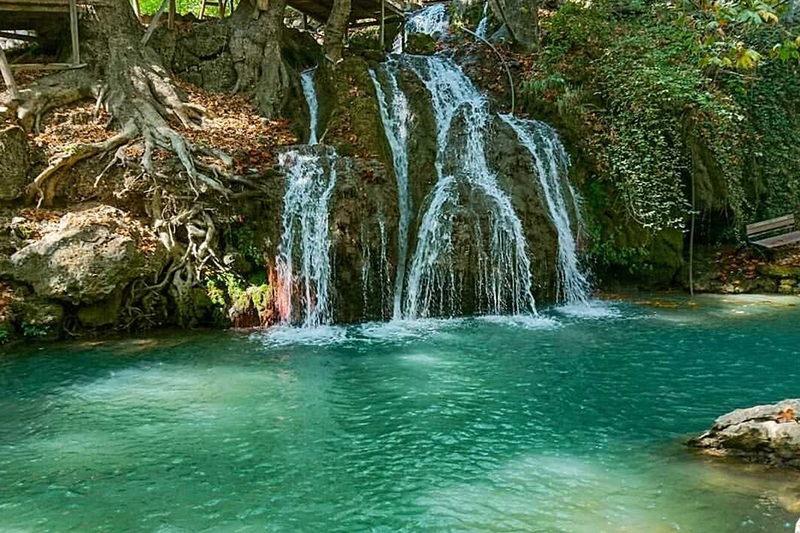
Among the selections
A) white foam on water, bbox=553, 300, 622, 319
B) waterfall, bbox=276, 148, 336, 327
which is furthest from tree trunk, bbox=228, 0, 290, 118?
white foam on water, bbox=553, 300, 622, 319

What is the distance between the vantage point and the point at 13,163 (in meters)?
9.36

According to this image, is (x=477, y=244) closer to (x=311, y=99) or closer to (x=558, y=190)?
(x=558, y=190)

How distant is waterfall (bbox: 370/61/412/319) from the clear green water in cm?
177

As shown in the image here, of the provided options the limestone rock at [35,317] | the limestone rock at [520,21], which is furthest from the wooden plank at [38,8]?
the limestone rock at [520,21]

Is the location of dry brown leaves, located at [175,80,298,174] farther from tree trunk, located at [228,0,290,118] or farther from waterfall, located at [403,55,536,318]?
waterfall, located at [403,55,536,318]

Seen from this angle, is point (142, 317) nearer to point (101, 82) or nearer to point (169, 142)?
point (169, 142)

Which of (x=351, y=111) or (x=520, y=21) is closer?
(x=351, y=111)

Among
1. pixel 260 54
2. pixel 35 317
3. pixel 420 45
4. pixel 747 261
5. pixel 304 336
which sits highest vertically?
pixel 420 45

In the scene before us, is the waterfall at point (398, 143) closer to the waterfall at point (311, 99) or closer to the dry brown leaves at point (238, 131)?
the waterfall at point (311, 99)

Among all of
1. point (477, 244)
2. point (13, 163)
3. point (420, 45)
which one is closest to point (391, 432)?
point (477, 244)

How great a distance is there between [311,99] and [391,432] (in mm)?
9718

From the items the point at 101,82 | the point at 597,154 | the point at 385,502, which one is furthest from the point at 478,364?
the point at 101,82

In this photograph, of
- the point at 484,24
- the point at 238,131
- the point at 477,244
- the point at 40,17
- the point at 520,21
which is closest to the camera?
the point at 477,244

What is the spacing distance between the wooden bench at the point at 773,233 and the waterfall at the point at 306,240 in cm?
898
